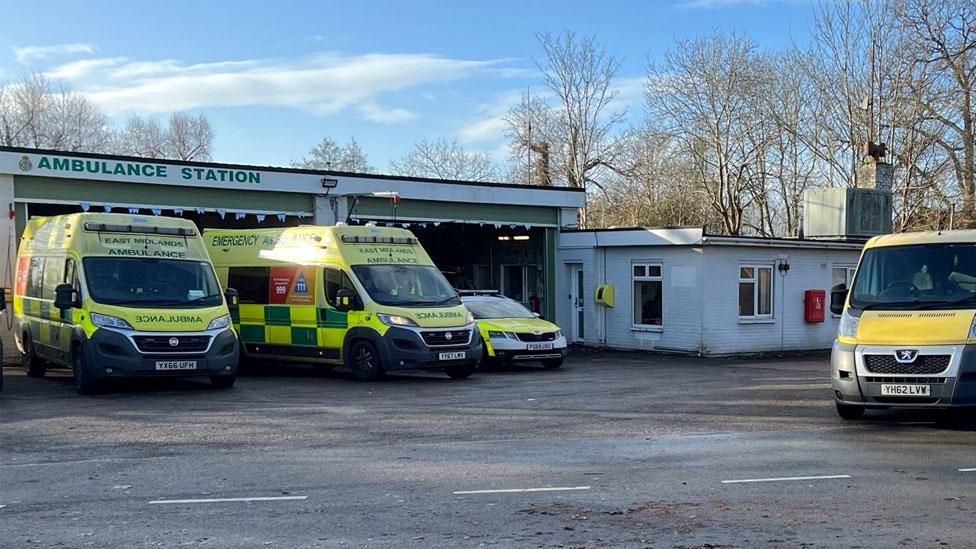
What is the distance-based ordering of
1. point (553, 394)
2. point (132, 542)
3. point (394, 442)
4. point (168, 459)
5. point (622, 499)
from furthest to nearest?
point (553, 394)
point (394, 442)
point (168, 459)
point (622, 499)
point (132, 542)

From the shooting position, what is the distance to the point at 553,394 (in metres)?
15.5

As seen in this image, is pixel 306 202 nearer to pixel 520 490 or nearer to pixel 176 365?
pixel 176 365

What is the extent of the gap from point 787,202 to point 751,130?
13.4 feet

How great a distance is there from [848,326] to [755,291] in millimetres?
13293

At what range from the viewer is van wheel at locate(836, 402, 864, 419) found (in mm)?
12312

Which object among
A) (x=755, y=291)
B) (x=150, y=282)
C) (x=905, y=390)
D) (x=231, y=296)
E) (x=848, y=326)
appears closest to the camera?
(x=905, y=390)

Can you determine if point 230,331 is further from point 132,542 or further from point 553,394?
point 132,542

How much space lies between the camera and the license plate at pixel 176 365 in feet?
48.4

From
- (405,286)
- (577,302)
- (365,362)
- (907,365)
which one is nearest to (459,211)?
(577,302)

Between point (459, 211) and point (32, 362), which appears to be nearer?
point (32, 362)

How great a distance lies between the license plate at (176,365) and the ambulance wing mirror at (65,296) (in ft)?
5.50

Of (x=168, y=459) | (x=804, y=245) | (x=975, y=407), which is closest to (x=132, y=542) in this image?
(x=168, y=459)

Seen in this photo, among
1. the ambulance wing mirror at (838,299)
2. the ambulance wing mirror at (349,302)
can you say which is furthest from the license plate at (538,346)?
the ambulance wing mirror at (838,299)

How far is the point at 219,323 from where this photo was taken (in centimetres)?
1557
